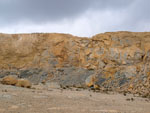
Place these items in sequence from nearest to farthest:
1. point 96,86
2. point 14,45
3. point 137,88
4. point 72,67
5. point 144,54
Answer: point 137,88 → point 96,86 → point 144,54 → point 72,67 → point 14,45

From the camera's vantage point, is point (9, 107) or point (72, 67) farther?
point (72, 67)

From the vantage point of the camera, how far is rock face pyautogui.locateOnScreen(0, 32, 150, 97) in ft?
85.6

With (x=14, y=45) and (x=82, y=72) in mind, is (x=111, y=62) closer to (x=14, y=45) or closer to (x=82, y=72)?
(x=82, y=72)

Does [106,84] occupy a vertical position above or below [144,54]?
below

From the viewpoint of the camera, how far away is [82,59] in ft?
104

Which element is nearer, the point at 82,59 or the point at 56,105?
the point at 56,105

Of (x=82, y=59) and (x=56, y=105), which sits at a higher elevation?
(x=82, y=59)

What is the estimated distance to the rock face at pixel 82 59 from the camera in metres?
26.1

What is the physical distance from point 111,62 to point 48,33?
13706 mm

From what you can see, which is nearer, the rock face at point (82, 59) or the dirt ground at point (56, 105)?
the dirt ground at point (56, 105)

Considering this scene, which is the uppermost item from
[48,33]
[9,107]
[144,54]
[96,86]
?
[48,33]

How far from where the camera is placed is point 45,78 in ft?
97.0

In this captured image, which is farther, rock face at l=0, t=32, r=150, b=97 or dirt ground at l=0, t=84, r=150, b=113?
rock face at l=0, t=32, r=150, b=97

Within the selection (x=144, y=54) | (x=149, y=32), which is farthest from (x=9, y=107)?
(x=149, y=32)
